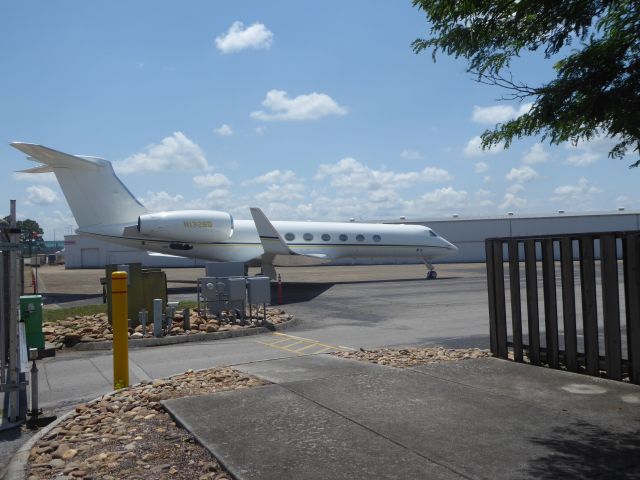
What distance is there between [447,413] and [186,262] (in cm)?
5706

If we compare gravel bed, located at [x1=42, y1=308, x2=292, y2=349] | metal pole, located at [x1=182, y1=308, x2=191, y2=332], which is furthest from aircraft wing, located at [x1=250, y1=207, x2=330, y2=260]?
metal pole, located at [x1=182, y1=308, x2=191, y2=332]

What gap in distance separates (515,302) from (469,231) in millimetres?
57883

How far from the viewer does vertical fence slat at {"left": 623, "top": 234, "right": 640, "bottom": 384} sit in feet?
22.0

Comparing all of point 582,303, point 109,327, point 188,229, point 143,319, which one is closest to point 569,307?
point 582,303

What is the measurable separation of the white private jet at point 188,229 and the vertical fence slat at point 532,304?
59.4ft

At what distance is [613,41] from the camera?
4.31 meters

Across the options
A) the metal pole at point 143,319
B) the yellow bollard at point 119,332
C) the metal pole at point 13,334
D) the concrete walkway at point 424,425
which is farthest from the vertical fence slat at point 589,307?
the metal pole at point 143,319

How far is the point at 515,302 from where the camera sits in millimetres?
8578

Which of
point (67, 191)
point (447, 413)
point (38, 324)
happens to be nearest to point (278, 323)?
point (38, 324)

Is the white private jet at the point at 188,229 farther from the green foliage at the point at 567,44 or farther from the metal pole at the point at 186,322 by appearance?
the green foliage at the point at 567,44

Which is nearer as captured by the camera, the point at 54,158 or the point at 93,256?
the point at 54,158

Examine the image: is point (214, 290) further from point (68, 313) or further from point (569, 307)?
point (569, 307)

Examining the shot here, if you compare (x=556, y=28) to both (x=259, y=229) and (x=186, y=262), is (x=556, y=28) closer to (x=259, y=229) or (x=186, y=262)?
(x=259, y=229)

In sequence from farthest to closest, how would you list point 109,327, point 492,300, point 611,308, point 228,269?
point 228,269 < point 109,327 < point 492,300 < point 611,308
